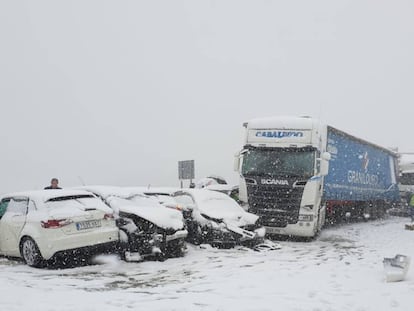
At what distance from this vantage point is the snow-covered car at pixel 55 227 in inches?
365

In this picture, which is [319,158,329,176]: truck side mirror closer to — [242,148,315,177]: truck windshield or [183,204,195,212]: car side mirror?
[242,148,315,177]: truck windshield

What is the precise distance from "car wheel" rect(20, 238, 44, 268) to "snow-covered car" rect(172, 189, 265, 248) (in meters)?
4.04

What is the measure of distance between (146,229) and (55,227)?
72.9 inches

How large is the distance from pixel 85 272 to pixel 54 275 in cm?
55

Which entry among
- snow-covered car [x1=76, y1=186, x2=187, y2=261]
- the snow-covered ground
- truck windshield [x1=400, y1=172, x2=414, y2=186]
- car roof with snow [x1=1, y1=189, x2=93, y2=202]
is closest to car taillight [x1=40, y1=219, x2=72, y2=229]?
car roof with snow [x1=1, y1=189, x2=93, y2=202]

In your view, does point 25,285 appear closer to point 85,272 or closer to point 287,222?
point 85,272

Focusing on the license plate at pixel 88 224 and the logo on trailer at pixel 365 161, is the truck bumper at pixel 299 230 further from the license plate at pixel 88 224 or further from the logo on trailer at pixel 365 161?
the logo on trailer at pixel 365 161

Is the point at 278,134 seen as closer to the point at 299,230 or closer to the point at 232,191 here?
the point at 299,230

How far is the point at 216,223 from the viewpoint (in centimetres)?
1212

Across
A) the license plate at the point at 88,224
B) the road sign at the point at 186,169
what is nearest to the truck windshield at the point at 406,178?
the road sign at the point at 186,169

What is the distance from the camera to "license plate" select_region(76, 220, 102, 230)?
9578 mm

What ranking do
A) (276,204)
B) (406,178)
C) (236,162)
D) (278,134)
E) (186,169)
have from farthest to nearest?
(406,178), (186,169), (236,162), (278,134), (276,204)

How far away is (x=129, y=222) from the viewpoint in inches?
410

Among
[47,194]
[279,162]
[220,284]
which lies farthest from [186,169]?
[220,284]
